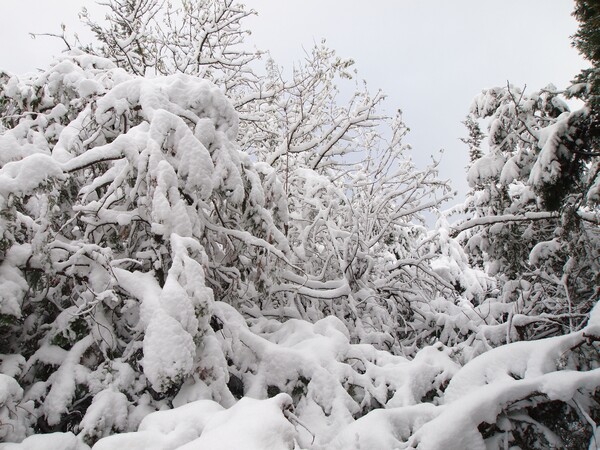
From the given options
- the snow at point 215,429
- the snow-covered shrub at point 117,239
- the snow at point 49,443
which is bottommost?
the snow at point 49,443

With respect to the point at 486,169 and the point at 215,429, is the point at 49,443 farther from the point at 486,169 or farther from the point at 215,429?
the point at 486,169

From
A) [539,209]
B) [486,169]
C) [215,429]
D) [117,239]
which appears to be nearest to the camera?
[215,429]

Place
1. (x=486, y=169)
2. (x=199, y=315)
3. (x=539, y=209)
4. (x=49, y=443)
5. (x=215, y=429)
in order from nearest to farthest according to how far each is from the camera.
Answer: (x=215, y=429) → (x=49, y=443) → (x=199, y=315) → (x=539, y=209) → (x=486, y=169)

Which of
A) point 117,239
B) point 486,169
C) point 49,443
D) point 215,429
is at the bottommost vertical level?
point 49,443

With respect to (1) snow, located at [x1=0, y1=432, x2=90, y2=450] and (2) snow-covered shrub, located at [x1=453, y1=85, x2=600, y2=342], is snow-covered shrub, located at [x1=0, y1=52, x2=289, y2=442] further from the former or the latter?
(2) snow-covered shrub, located at [x1=453, y1=85, x2=600, y2=342]

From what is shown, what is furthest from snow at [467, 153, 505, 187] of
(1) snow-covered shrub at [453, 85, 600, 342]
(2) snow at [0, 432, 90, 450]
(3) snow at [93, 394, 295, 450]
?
(2) snow at [0, 432, 90, 450]

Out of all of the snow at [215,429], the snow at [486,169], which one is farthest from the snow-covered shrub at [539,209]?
the snow at [215,429]

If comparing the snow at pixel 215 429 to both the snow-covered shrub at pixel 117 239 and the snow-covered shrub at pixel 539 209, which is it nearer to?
the snow-covered shrub at pixel 117 239

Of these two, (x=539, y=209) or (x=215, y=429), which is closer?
(x=215, y=429)

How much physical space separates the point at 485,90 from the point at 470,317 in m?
3.18

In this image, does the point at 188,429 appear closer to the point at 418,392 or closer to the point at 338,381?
the point at 338,381

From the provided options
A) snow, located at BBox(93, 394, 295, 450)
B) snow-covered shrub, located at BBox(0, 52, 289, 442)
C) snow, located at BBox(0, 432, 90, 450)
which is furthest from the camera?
snow-covered shrub, located at BBox(0, 52, 289, 442)

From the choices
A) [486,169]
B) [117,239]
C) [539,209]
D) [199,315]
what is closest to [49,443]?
[199,315]

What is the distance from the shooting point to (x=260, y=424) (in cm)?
Result: 147
